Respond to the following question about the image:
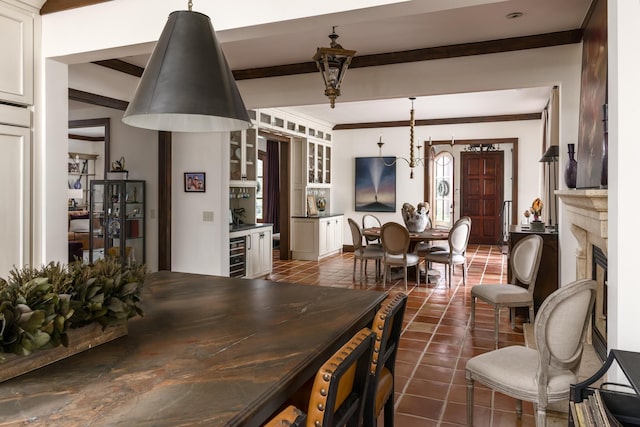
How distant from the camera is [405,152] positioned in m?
9.70

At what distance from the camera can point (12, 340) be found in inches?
47.5

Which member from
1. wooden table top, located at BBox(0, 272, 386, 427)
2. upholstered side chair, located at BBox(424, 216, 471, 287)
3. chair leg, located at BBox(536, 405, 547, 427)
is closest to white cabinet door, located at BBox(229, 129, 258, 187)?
upholstered side chair, located at BBox(424, 216, 471, 287)

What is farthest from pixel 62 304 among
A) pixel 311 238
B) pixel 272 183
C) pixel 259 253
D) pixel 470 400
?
pixel 272 183

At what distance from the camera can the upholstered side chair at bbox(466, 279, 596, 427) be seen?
2033mm

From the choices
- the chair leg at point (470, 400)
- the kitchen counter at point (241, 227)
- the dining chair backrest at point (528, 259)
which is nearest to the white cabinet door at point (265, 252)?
the kitchen counter at point (241, 227)

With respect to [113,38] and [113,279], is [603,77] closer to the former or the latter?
[113,279]

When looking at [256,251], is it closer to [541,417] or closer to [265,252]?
[265,252]

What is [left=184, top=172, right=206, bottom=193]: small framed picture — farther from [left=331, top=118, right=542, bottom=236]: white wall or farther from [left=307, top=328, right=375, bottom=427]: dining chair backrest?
[left=331, top=118, right=542, bottom=236]: white wall

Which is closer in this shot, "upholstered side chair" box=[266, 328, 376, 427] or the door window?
Result: "upholstered side chair" box=[266, 328, 376, 427]

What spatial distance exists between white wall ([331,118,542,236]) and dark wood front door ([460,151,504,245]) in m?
0.53

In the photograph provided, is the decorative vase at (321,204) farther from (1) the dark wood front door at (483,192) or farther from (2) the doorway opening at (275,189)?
(1) the dark wood front door at (483,192)

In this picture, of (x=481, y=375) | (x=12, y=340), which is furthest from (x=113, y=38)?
(x=481, y=375)

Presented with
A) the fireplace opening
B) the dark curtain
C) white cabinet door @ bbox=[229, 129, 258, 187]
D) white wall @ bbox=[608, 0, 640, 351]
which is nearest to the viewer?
white wall @ bbox=[608, 0, 640, 351]

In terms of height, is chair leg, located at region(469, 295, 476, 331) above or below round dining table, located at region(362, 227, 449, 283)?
below
